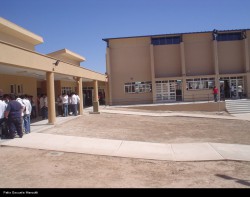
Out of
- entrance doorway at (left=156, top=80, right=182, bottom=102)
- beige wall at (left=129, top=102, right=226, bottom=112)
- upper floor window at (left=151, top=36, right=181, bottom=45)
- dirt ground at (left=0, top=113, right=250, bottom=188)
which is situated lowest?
dirt ground at (left=0, top=113, right=250, bottom=188)

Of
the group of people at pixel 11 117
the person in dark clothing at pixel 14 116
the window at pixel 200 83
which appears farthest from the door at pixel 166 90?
the person in dark clothing at pixel 14 116

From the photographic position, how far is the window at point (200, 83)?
33.2 m

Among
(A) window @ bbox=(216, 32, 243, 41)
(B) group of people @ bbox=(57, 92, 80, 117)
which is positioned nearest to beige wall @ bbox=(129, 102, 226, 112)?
(A) window @ bbox=(216, 32, 243, 41)

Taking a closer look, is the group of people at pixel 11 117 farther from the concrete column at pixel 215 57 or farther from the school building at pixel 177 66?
the concrete column at pixel 215 57

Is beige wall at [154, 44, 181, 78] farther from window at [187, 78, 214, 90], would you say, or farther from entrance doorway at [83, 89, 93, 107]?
entrance doorway at [83, 89, 93, 107]

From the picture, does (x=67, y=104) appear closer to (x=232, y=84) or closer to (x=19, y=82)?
(x=19, y=82)

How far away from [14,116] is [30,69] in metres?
4.23

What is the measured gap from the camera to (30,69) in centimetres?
1467

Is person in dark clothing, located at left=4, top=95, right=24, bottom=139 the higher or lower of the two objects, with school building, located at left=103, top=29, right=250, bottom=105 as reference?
lower

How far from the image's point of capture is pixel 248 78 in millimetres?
32531

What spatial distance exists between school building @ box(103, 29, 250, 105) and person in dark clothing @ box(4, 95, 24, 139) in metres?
22.9

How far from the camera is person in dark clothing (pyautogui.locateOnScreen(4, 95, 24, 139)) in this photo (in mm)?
10844

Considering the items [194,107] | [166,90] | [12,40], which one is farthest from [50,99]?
[166,90]

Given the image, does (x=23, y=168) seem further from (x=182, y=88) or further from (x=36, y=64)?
(x=182, y=88)
